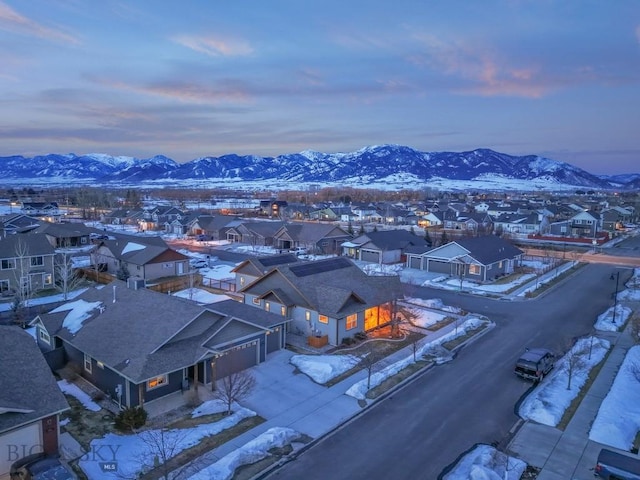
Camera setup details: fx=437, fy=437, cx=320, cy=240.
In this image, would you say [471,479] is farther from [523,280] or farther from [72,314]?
[523,280]

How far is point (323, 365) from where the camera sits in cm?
2556

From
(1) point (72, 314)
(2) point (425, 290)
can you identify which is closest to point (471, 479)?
(1) point (72, 314)

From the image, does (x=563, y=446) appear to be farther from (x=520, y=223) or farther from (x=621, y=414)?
(x=520, y=223)

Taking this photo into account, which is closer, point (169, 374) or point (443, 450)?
point (443, 450)

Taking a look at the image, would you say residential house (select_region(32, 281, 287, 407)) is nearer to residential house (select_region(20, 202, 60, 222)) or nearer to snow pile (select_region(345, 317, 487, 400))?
snow pile (select_region(345, 317, 487, 400))

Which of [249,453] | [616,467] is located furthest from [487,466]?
[249,453]

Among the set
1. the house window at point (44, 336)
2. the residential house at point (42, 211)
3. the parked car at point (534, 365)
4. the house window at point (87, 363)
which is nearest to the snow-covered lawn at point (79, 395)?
the house window at point (87, 363)

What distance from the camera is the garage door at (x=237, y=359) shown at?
24.4 m

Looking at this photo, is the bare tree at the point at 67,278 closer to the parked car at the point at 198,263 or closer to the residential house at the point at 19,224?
the parked car at the point at 198,263

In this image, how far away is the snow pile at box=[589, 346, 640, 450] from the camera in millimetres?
18672

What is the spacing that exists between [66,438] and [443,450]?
1587 centimetres

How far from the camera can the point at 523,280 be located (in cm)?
5006

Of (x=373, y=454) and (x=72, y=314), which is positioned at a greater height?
(x=72, y=314)

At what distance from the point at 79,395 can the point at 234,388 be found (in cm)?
802
